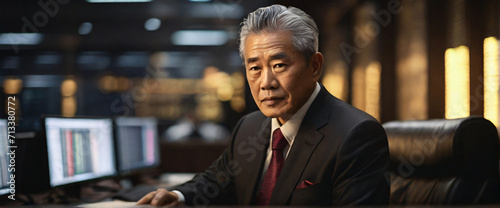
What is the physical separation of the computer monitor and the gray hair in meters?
1.50

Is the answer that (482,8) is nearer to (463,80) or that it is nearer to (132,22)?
(463,80)

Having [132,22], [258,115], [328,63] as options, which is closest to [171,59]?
[132,22]

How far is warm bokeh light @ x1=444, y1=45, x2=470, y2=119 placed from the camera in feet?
10.1

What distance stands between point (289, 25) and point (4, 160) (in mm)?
1126

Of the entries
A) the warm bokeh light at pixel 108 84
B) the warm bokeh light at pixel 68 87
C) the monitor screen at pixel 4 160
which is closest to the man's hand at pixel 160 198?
the monitor screen at pixel 4 160

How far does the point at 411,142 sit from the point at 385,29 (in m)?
3.21

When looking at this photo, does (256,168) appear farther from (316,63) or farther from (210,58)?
(210,58)

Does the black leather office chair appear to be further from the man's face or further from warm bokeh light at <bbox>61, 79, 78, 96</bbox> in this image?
warm bokeh light at <bbox>61, 79, 78, 96</bbox>

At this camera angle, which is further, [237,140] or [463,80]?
[463,80]

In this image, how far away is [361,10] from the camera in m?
5.38

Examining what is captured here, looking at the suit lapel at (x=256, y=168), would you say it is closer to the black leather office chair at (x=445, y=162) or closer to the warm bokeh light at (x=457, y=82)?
the black leather office chair at (x=445, y=162)

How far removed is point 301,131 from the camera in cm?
138

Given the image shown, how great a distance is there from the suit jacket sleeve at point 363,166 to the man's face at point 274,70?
0.71 ft

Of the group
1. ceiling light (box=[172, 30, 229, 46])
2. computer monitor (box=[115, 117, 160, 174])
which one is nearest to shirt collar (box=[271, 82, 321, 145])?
computer monitor (box=[115, 117, 160, 174])
